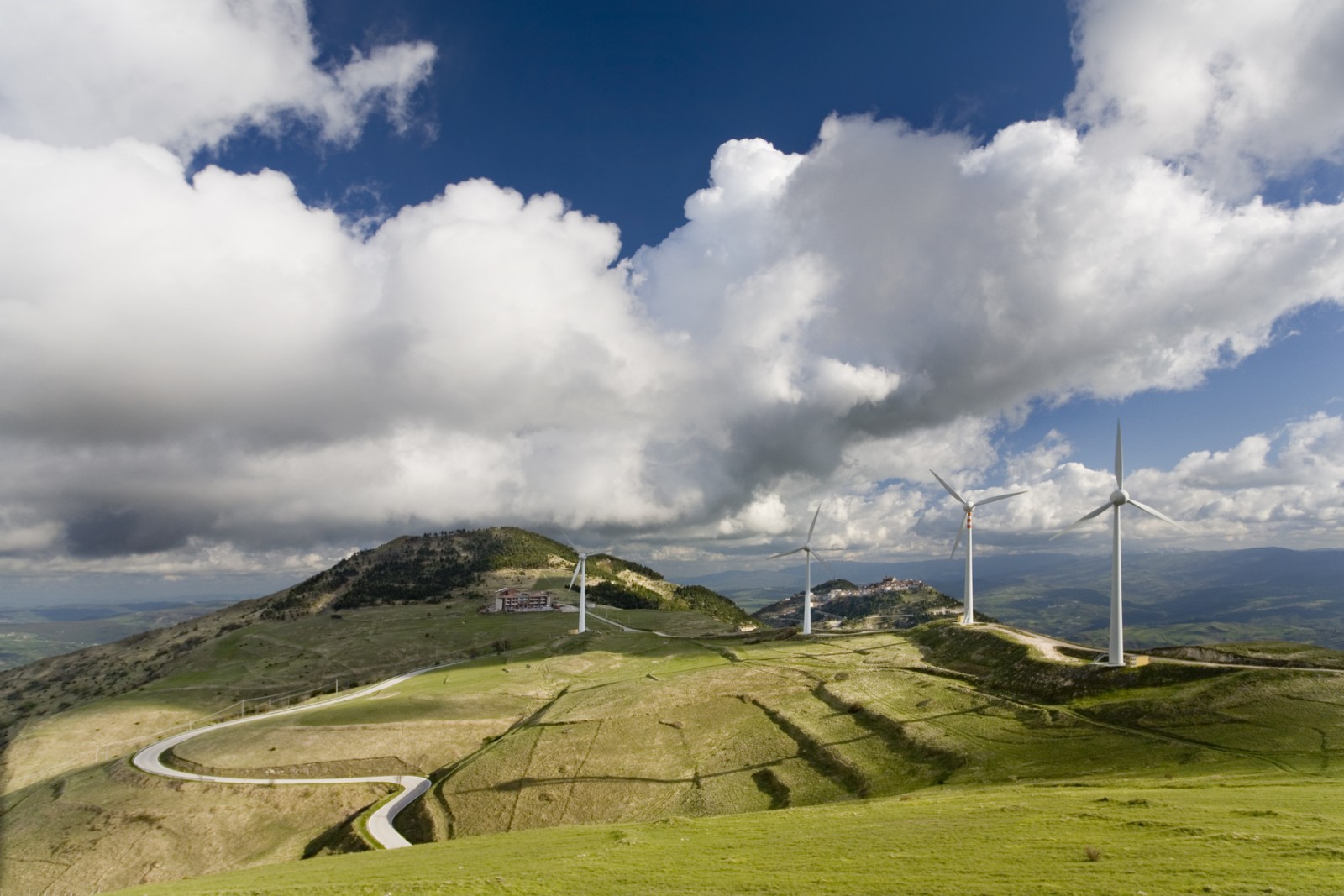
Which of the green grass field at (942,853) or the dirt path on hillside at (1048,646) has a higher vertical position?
the green grass field at (942,853)

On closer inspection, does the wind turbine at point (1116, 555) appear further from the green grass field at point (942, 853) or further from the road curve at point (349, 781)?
the road curve at point (349, 781)

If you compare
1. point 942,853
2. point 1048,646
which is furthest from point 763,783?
point 1048,646

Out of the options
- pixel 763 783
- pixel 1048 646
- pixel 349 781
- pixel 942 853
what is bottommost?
pixel 349 781

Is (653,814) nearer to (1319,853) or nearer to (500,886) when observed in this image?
(500,886)

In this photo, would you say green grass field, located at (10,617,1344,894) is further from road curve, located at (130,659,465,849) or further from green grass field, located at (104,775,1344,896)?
road curve, located at (130,659,465,849)

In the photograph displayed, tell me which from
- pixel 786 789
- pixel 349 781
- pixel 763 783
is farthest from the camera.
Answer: pixel 349 781

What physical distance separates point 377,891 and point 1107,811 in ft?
153

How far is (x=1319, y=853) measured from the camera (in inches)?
1216

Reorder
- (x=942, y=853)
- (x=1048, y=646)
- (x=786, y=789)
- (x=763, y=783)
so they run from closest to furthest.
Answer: (x=942, y=853), (x=786, y=789), (x=763, y=783), (x=1048, y=646)

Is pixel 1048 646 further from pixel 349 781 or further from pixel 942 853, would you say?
pixel 349 781

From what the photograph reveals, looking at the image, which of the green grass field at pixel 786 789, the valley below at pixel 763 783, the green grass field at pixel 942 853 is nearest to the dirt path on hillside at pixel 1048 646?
the valley below at pixel 763 783

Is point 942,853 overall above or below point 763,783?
above

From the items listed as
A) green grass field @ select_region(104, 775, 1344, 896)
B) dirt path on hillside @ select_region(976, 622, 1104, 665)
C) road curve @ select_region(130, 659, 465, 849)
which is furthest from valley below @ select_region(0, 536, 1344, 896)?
road curve @ select_region(130, 659, 465, 849)

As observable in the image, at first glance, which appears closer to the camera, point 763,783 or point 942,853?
point 942,853
